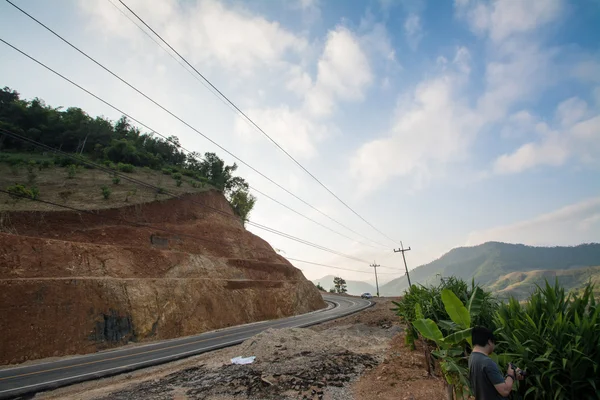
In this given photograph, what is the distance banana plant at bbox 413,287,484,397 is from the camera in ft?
17.9

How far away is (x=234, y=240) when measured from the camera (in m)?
44.3

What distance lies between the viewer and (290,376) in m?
9.11

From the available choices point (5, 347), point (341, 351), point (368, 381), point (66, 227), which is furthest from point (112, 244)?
point (368, 381)

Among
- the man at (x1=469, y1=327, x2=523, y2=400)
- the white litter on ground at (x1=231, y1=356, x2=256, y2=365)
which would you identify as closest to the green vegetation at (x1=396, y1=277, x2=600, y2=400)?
the man at (x1=469, y1=327, x2=523, y2=400)

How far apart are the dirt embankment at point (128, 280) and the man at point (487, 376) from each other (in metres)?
23.6

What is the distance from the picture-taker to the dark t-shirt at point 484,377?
3.78m

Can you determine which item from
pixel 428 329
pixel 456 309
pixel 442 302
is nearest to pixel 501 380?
pixel 456 309

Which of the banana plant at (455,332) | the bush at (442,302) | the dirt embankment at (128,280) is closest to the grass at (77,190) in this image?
the dirt embankment at (128,280)

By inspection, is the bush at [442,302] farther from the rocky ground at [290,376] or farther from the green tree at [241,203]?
the green tree at [241,203]

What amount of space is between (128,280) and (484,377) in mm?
27324

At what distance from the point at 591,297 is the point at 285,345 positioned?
37.5 feet

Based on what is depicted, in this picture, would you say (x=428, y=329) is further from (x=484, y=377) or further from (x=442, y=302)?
(x=442, y=302)

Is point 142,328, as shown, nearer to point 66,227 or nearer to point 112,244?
point 112,244

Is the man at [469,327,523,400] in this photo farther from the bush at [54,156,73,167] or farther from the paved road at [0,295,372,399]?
the bush at [54,156,73,167]
